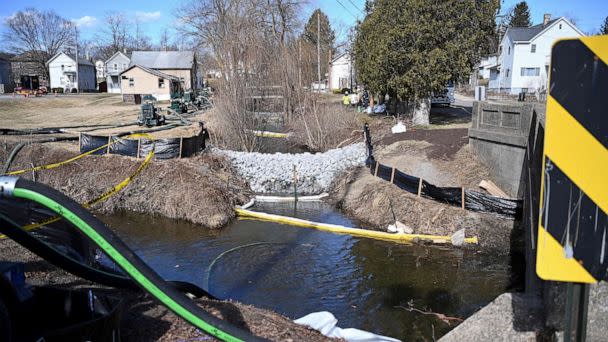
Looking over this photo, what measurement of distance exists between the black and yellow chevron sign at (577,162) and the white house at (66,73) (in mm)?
78664

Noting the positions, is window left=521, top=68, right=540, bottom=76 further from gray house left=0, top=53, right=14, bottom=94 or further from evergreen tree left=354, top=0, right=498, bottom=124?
gray house left=0, top=53, right=14, bottom=94

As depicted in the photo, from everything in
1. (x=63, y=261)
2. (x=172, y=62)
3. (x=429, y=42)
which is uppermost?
(x=172, y=62)

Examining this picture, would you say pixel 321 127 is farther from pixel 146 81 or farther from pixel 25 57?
pixel 25 57

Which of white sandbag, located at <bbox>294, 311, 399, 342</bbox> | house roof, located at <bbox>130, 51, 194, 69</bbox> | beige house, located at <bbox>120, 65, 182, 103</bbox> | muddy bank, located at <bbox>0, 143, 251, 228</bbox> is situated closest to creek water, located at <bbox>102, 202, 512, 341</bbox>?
muddy bank, located at <bbox>0, 143, 251, 228</bbox>

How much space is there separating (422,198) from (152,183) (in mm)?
8741

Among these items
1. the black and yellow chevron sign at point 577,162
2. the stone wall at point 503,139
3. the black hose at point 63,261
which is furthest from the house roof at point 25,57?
the black and yellow chevron sign at point 577,162

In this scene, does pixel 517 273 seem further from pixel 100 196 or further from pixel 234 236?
pixel 100 196

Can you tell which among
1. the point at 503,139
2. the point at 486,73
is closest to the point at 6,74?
the point at 503,139

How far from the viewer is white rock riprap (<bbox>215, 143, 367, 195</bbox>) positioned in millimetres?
17953

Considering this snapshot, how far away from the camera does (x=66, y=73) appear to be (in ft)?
237

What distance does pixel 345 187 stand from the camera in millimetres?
16828

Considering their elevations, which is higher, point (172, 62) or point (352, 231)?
point (172, 62)

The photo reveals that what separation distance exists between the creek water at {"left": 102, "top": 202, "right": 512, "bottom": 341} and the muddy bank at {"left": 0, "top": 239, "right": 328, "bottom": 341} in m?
3.63

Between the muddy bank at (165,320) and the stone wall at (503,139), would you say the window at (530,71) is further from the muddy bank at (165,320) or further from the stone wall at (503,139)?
the muddy bank at (165,320)
